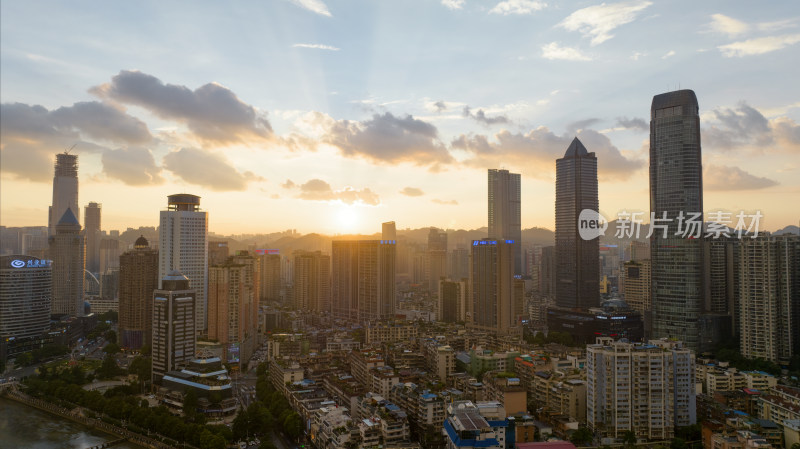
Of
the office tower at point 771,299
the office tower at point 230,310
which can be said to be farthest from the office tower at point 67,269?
the office tower at point 771,299

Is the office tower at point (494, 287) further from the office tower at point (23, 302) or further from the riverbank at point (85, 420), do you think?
the office tower at point (23, 302)

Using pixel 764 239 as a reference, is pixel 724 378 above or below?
below

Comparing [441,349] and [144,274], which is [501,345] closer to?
[441,349]

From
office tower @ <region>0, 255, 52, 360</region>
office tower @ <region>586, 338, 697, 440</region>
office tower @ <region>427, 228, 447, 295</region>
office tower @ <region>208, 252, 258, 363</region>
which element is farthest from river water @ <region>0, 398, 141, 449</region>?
office tower @ <region>427, 228, 447, 295</region>

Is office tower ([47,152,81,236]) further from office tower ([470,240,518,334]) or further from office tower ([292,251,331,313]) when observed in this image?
office tower ([470,240,518,334])

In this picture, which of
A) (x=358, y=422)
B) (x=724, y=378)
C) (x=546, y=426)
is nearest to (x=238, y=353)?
(x=358, y=422)

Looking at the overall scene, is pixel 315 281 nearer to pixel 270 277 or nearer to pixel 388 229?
pixel 270 277
